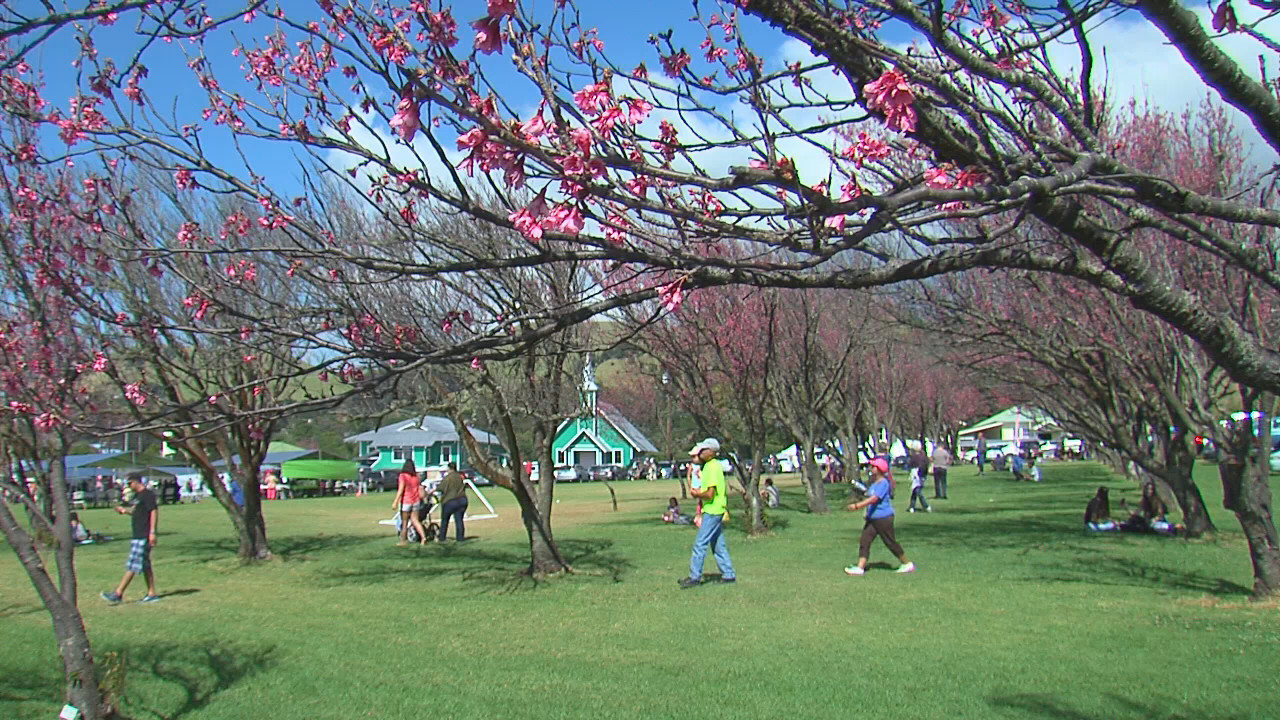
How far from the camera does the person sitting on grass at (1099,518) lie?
17938 mm

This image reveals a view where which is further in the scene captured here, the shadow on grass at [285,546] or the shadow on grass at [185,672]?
the shadow on grass at [285,546]

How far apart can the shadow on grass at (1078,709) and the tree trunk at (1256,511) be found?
17.2ft

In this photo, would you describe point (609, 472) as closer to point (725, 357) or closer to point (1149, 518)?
point (725, 357)

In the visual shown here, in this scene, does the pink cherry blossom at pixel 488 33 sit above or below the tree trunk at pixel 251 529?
above

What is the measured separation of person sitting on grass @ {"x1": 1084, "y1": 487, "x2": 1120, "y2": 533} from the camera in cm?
1794

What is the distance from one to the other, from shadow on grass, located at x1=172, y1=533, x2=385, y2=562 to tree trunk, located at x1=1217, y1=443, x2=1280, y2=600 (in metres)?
14.2

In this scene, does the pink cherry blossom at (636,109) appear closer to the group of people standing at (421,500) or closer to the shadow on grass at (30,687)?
the shadow on grass at (30,687)

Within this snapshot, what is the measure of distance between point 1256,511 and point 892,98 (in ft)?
33.3

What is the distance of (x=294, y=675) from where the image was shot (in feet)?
25.3

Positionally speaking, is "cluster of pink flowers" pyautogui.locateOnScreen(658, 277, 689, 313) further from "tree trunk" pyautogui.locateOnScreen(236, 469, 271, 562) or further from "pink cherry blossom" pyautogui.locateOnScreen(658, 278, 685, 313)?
"tree trunk" pyautogui.locateOnScreen(236, 469, 271, 562)

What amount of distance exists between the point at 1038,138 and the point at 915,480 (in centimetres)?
2216

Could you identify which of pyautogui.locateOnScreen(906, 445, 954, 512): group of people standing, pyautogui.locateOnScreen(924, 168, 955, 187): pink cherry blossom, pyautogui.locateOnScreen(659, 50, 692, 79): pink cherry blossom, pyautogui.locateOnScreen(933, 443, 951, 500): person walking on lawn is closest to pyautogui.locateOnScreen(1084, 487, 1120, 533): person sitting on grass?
pyautogui.locateOnScreen(906, 445, 954, 512): group of people standing

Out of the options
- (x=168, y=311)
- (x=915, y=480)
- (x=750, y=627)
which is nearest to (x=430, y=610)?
(x=750, y=627)

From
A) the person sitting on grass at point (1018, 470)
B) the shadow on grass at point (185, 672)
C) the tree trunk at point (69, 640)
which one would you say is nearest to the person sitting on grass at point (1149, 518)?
the shadow on grass at point (185, 672)
